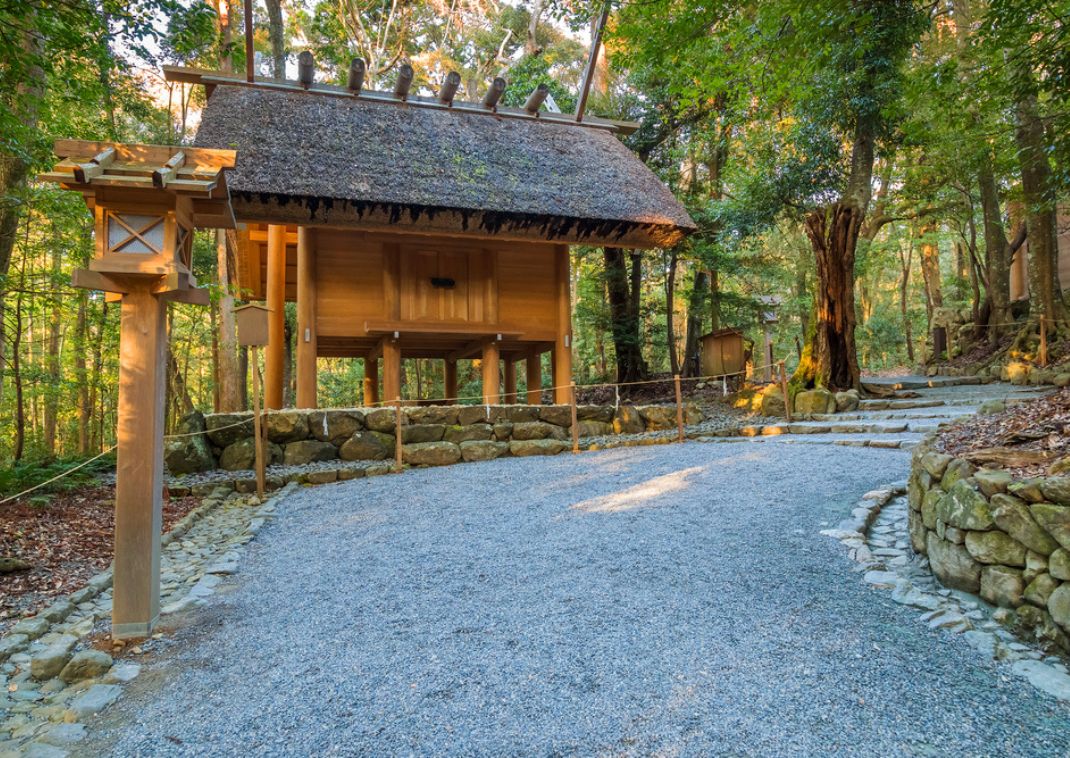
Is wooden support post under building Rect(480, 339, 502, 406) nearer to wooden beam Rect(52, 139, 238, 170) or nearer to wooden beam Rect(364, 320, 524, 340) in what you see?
wooden beam Rect(364, 320, 524, 340)

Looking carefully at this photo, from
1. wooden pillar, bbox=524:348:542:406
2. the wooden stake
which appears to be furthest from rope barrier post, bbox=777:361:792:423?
the wooden stake

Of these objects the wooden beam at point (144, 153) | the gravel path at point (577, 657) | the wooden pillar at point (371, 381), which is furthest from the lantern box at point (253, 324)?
the wooden pillar at point (371, 381)

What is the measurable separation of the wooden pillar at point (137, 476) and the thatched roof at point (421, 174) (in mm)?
5026

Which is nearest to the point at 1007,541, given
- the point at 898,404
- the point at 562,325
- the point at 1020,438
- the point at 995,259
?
the point at 1020,438

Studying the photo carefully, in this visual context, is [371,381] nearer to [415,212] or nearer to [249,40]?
[415,212]

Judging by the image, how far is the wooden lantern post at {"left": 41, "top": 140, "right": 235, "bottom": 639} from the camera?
9.18 feet

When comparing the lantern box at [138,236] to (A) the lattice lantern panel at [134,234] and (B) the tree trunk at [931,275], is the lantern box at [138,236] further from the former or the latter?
(B) the tree trunk at [931,275]

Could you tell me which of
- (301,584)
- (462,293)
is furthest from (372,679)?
(462,293)

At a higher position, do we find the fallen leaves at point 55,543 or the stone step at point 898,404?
the stone step at point 898,404

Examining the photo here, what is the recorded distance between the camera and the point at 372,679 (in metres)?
2.24

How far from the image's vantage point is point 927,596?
9.14ft

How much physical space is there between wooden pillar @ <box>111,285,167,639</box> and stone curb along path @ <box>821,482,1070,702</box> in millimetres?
3708

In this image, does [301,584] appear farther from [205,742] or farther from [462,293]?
[462,293]

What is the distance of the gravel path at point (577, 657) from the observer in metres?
1.86
